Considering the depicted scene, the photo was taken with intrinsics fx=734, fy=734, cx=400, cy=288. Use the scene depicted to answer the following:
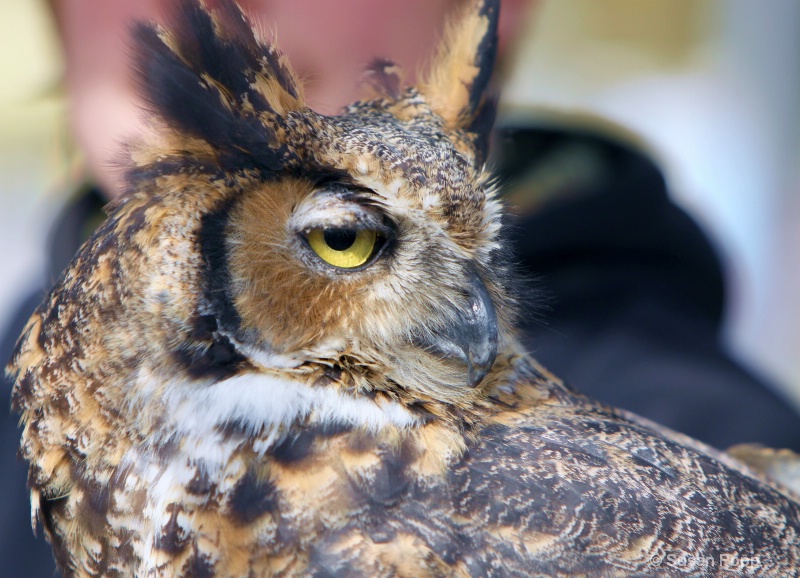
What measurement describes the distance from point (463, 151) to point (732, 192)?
10.1 feet

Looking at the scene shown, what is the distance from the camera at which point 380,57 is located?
91 centimetres

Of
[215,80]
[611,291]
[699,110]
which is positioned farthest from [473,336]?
[699,110]

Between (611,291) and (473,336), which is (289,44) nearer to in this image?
(473,336)

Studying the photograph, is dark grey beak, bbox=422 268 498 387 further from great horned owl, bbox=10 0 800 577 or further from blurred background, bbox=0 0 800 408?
blurred background, bbox=0 0 800 408

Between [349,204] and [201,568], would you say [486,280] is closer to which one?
[349,204]

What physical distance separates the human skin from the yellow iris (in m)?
0.19

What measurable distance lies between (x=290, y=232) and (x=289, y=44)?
325mm

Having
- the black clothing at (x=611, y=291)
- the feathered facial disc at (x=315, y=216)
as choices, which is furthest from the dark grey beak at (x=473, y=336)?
the black clothing at (x=611, y=291)

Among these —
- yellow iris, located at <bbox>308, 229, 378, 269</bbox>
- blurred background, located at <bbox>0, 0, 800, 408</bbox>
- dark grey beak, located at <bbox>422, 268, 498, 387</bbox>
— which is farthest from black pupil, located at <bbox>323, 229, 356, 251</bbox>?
blurred background, located at <bbox>0, 0, 800, 408</bbox>

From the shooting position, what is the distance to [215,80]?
0.70 meters

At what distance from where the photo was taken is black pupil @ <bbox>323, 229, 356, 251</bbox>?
651mm

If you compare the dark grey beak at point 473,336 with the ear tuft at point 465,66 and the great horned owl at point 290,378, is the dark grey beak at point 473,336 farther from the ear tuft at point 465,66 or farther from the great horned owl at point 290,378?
the ear tuft at point 465,66

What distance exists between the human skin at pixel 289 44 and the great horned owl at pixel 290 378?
0.24ft

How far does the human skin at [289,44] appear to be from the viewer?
0.78 m
